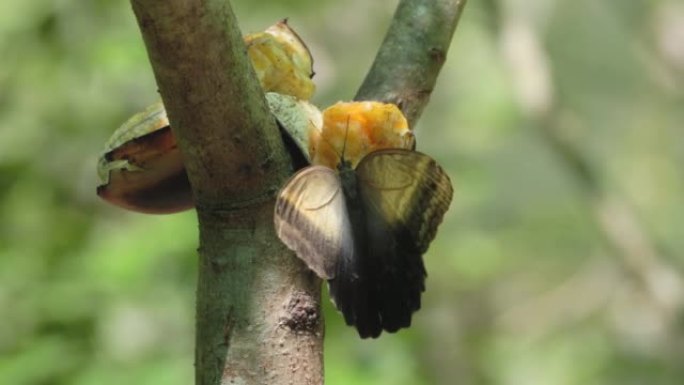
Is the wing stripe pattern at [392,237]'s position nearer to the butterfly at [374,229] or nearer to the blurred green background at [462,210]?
the butterfly at [374,229]

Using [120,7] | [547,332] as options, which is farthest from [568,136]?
[547,332]

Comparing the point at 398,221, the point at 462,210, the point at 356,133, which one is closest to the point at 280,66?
the point at 356,133

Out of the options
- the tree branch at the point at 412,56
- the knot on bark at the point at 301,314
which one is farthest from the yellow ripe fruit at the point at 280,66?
the knot on bark at the point at 301,314

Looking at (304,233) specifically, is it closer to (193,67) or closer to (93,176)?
(193,67)

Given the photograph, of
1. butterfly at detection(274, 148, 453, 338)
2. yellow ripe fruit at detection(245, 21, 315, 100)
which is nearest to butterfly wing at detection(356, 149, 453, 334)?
butterfly at detection(274, 148, 453, 338)

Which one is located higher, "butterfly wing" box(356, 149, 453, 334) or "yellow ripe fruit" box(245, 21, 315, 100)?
"yellow ripe fruit" box(245, 21, 315, 100)

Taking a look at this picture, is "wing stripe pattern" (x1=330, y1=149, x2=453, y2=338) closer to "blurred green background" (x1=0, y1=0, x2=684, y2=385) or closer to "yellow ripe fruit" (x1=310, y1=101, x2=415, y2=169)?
"yellow ripe fruit" (x1=310, y1=101, x2=415, y2=169)

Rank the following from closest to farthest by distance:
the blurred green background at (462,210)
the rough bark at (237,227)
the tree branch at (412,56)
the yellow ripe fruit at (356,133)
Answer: the rough bark at (237,227)
the yellow ripe fruit at (356,133)
the tree branch at (412,56)
the blurred green background at (462,210)
